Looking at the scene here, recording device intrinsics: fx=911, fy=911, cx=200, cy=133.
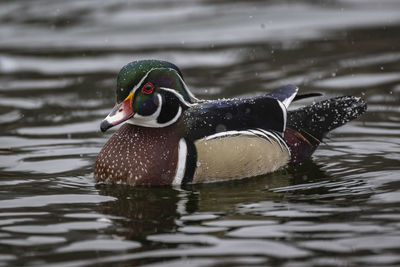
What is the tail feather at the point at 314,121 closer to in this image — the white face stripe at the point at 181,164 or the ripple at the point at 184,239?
the white face stripe at the point at 181,164

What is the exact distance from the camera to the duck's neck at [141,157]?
7270 mm

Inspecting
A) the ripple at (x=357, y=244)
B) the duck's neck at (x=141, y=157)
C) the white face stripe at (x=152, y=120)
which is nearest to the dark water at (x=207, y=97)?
the ripple at (x=357, y=244)

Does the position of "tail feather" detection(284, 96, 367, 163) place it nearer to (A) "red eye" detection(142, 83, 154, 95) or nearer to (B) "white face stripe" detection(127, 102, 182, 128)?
(B) "white face stripe" detection(127, 102, 182, 128)

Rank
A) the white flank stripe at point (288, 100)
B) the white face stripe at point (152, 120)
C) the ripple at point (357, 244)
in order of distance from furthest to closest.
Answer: the white flank stripe at point (288, 100)
the white face stripe at point (152, 120)
the ripple at point (357, 244)

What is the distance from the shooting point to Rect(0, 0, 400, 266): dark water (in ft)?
18.7

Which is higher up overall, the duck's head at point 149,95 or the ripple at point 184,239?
the duck's head at point 149,95

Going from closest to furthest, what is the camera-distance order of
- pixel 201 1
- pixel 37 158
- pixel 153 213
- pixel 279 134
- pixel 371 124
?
pixel 153 213
pixel 279 134
pixel 37 158
pixel 371 124
pixel 201 1

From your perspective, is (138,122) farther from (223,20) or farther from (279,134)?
(223,20)

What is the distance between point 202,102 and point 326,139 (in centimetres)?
172

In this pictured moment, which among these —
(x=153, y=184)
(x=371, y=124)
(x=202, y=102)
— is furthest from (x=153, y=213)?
(x=371, y=124)

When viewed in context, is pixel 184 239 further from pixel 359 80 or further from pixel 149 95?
pixel 359 80

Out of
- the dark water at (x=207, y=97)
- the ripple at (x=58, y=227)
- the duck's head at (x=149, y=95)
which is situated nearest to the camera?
the dark water at (x=207, y=97)

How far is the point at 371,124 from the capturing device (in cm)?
933

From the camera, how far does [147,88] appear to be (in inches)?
285
